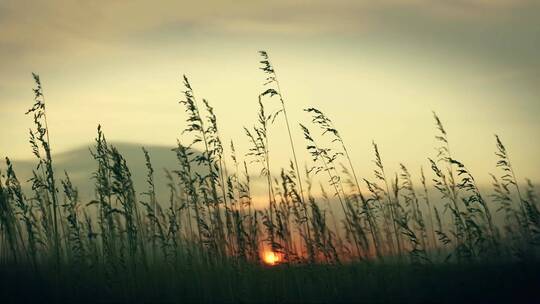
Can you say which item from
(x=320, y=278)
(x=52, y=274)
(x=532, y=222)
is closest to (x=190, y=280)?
(x=320, y=278)

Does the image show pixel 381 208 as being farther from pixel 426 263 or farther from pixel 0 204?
pixel 0 204

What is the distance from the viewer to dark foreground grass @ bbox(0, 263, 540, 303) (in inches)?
284

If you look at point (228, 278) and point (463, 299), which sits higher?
point (228, 278)

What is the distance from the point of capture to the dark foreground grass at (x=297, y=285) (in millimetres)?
7211

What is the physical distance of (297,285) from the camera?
7.35 metres

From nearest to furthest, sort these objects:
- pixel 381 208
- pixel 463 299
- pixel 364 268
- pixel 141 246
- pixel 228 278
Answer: pixel 463 299 → pixel 228 278 → pixel 364 268 → pixel 141 246 → pixel 381 208

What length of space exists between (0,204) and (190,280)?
429 cm

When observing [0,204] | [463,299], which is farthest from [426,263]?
[0,204]

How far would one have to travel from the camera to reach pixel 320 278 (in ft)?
25.3

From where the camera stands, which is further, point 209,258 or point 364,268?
point 209,258

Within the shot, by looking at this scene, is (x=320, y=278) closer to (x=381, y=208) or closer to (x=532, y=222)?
(x=381, y=208)

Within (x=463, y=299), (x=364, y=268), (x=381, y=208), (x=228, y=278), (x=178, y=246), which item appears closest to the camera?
(x=463, y=299)

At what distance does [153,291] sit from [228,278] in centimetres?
105

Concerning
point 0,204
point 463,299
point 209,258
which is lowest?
point 463,299
